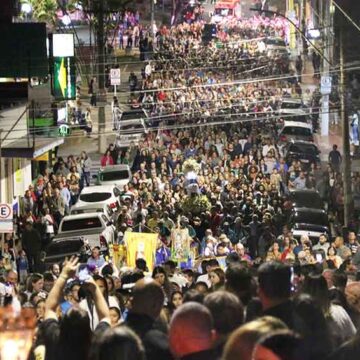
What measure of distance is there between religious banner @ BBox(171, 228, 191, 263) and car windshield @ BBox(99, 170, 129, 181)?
1014cm

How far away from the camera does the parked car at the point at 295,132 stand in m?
32.6

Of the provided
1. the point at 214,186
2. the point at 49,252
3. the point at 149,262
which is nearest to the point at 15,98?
the point at 214,186

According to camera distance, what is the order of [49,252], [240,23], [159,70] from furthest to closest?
1. [240,23]
2. [159,70]
3. [49,252]

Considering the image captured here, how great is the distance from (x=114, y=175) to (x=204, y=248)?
10776mm

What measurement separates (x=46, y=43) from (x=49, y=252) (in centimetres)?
817

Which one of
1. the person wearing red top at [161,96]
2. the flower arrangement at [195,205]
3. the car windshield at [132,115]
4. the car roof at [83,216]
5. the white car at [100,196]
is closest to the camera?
the flower arrangement at [195,205]

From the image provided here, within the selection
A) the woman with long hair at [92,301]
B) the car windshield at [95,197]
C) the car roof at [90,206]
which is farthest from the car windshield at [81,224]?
the woman with long hair at [92,301]

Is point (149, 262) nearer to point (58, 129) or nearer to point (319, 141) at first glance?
point (58, 129)

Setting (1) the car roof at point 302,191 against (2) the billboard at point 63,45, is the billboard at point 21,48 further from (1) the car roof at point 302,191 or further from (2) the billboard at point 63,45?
(1) the car roof at point 302,191

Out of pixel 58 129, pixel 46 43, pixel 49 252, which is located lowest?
pixel 49 252

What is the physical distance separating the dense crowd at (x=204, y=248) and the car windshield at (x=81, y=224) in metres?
0.40

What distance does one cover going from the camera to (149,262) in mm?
16031

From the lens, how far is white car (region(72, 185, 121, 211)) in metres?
23.4

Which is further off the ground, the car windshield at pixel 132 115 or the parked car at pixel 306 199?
the car windshield at pixel 132 115
